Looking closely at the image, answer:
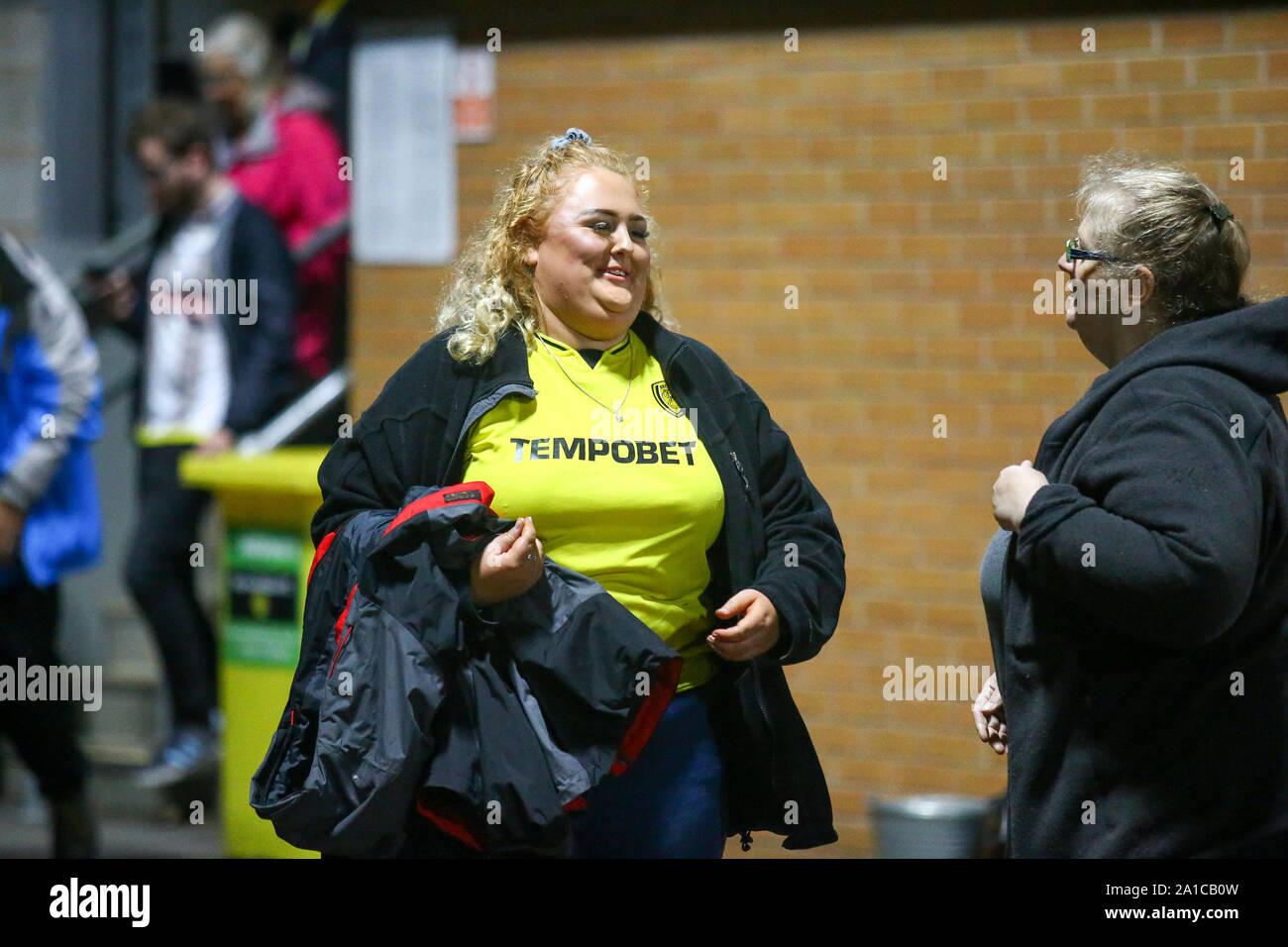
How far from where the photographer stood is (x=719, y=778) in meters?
2.73

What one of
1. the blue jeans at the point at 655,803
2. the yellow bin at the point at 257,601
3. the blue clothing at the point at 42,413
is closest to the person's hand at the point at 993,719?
the blue jeans at the point at 655,803

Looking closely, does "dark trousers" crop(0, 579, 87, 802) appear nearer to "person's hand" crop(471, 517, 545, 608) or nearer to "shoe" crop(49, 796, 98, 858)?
"shoe" crop(49, 796, 98, 858)

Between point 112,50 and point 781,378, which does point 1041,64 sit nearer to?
point 781,378

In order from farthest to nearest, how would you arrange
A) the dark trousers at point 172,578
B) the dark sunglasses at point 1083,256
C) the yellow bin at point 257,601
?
the dark trousers at point 172,578
the yellow bin at point 257,601
the dark sunglasses at point 1083,256

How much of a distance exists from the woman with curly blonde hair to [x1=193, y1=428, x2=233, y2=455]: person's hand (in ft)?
10.1

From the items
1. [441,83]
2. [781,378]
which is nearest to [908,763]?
[781,378]

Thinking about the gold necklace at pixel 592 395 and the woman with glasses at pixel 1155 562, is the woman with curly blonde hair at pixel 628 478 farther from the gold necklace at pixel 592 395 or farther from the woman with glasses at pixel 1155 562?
the woman with glasses at pixel 1155 562

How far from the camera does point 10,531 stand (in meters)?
4.57

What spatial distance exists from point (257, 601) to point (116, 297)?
199 cm

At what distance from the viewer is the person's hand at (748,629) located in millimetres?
2578

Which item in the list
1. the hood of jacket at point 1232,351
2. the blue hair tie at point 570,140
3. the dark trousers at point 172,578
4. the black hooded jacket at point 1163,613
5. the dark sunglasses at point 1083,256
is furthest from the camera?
the dark trousers at point 172,578

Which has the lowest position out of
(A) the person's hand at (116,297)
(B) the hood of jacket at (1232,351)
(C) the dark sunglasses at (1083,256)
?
(B) the hood of jacket at (1232,351)

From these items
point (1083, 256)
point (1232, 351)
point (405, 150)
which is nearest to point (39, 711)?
point (405, 150)

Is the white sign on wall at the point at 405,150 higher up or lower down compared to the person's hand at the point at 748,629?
higher up
